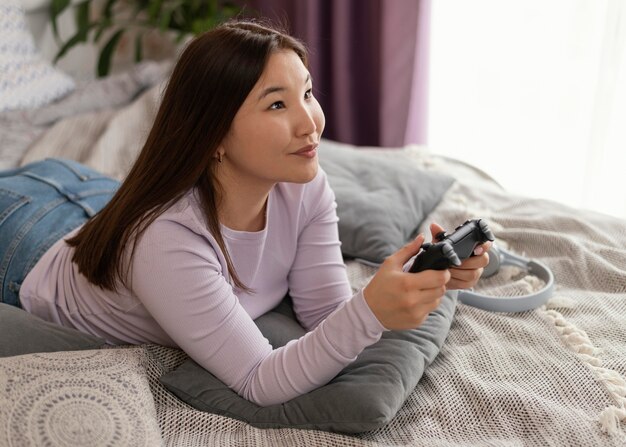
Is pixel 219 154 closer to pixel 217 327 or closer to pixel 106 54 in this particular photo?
pixel 217 327

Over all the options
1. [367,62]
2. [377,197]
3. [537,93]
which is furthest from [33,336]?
[367,62]

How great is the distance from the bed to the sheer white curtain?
0.64m

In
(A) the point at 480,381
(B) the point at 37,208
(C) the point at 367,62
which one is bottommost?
(A) the point at 480,381

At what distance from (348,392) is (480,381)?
0.21 meters

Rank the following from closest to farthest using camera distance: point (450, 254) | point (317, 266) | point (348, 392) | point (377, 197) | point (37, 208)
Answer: point (450, 254) → point (348, 392) → point (317, 266) → point (37, 208) → point (377, 197)

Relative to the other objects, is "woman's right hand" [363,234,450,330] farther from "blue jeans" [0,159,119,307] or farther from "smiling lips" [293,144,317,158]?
"blue jeans" [0,159,119,307]

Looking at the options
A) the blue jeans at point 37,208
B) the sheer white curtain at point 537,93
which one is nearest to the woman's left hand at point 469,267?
the blue jeans at point 37,208

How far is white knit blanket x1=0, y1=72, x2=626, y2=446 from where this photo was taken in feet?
3.10

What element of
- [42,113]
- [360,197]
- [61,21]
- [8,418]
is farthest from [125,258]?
[61,21]

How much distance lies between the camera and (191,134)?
1062 mm

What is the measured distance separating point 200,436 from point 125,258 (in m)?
0.27

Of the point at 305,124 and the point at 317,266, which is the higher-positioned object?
the point at 305,124

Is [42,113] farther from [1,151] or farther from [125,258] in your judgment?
[125,258]

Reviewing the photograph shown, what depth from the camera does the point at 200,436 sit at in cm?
104
